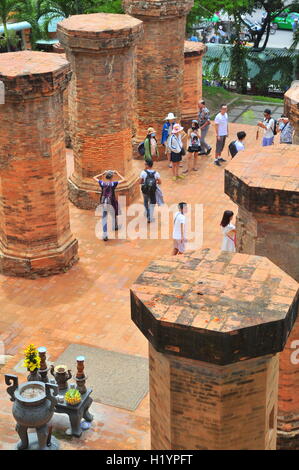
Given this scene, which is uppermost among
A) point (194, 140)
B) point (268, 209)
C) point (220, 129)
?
point (268, 209)

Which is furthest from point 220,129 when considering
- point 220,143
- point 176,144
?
point 176,144

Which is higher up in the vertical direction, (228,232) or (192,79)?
(192,79)

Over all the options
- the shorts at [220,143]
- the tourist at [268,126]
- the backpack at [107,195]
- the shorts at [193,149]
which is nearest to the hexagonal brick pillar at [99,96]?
the backpack at [107,195]

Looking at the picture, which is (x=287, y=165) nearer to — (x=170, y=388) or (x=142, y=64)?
(x=170, y=388)

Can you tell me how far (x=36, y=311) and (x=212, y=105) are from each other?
13364 mm

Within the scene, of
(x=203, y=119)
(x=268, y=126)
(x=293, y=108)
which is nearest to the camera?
(x=293, y=108)

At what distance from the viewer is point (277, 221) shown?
8.18 metres

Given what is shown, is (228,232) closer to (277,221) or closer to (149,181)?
(277,221)

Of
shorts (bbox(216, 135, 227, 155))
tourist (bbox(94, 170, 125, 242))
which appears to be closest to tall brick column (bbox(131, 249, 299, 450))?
tourist (bbox(94, 170, 125, 242))

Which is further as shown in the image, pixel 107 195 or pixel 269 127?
pixel 269 127

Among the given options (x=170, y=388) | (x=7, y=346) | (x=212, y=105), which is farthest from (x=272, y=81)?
(x=170, y=388)

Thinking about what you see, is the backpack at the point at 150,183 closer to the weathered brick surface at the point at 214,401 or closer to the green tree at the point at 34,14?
the weathered brick surface at the point at 214,401

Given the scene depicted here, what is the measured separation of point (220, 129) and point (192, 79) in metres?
2.93

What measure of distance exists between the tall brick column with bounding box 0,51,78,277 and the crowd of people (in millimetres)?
1207
